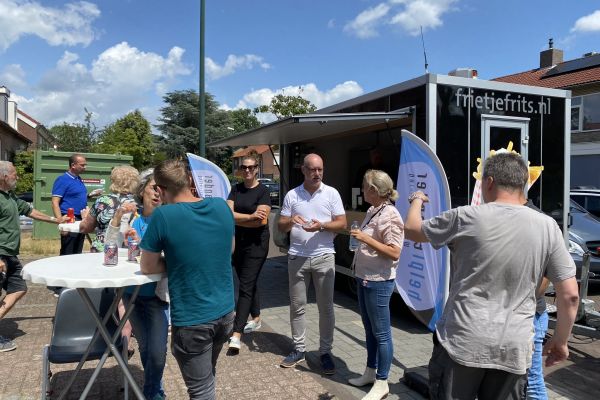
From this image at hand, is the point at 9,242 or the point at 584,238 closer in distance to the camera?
the point at 9,242

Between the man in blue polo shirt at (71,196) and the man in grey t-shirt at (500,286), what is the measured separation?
521 centimetres

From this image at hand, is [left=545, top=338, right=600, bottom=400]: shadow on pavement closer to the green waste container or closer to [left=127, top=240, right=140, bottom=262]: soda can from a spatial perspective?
[left=127, top=240, right=140, bottom=262]: soda can

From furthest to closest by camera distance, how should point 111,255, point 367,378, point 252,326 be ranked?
1. point 252,326
2. point 367,378
3. point 111,255

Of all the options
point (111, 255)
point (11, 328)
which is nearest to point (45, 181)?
point (11, 328)

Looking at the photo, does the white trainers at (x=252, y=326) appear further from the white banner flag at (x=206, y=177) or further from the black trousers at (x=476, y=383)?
the black trousers at (x=476, y=383)

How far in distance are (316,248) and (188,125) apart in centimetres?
3871

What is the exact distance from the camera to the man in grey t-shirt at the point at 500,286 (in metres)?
1.96

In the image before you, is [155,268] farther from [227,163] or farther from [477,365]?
[227,163]

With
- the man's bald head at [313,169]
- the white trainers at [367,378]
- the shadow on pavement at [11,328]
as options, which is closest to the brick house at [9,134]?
the shadow on pavement at [11,328]

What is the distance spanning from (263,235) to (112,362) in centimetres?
175

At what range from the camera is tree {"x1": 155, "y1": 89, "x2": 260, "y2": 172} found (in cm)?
3916

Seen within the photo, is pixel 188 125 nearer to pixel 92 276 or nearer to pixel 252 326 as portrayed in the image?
pixel 252 326

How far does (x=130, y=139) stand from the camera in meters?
27.9

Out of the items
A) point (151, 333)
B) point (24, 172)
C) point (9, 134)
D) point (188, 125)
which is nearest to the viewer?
point (151, 333)
